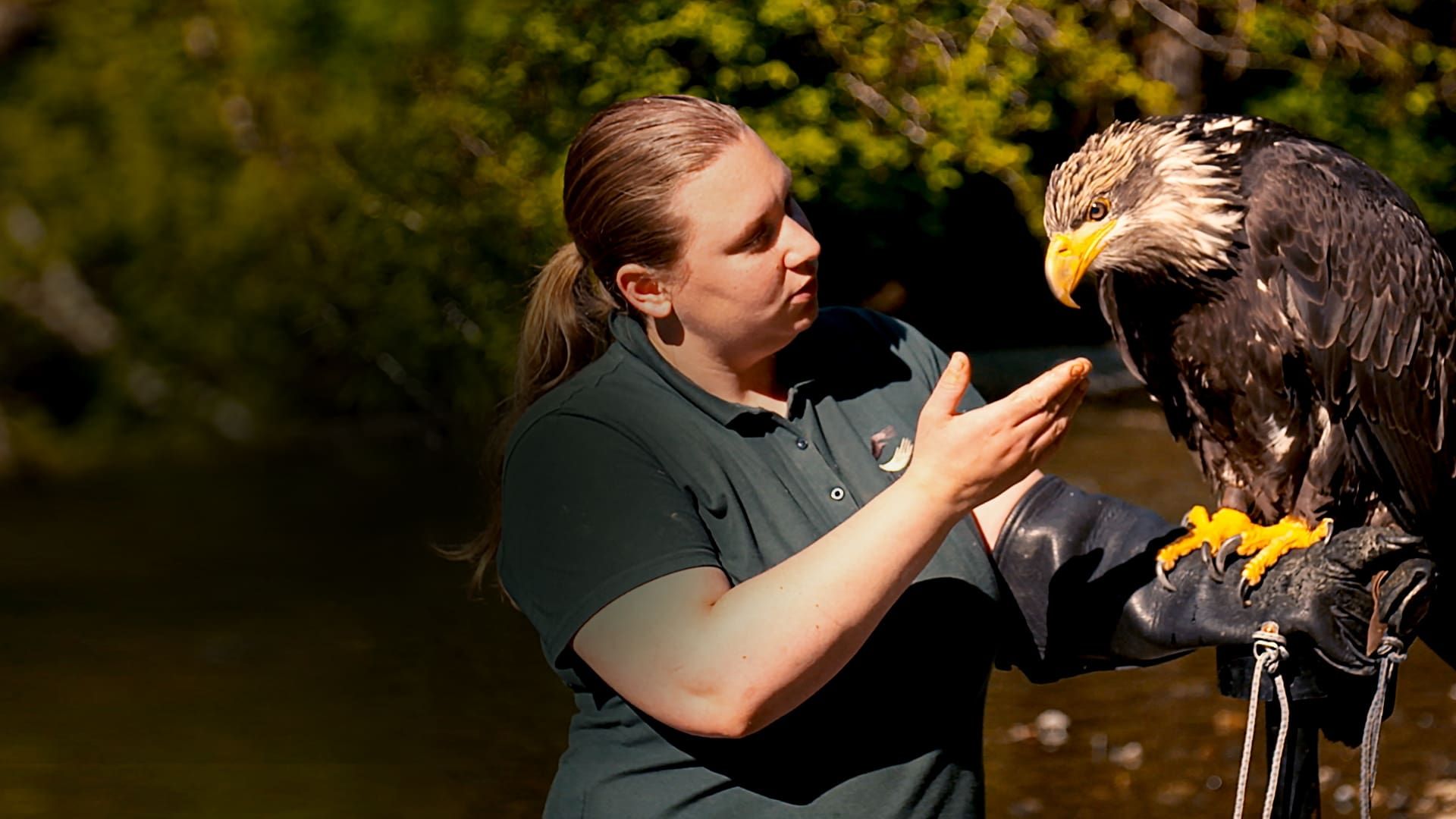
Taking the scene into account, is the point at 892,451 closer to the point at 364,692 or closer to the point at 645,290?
the point at 645,290

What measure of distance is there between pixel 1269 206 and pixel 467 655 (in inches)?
183

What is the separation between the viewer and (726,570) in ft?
6.18

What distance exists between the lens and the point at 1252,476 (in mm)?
3182

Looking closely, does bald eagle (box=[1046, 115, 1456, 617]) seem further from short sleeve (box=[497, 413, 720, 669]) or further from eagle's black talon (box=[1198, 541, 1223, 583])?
short sleeve (box=[497, 413, 720, 669])

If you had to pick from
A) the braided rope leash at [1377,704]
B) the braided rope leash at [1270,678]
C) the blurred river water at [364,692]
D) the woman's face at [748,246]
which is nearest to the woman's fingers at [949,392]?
the woman's face at [748,246]

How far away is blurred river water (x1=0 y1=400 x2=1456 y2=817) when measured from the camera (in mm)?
5258

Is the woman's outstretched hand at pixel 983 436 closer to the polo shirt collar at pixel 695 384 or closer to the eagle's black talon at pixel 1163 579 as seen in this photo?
the polo shirt collar at pixel 695 384

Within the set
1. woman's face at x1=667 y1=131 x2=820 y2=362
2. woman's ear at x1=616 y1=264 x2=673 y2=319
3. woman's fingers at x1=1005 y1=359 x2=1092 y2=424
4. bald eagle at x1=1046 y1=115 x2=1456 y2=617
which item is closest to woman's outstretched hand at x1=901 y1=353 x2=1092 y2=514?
woman's fingers at x1=1005 y1=359 x2=1092 y2=424

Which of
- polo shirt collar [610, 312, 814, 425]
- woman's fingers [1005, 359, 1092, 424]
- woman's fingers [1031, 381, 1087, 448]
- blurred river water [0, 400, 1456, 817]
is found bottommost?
blurred river water [0, 400, 1456, 817]

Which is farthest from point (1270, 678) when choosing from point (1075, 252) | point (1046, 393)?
point (1075, 252)

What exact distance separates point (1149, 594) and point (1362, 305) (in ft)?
3.51

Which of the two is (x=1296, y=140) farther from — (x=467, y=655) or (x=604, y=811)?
(x=467, y=655)

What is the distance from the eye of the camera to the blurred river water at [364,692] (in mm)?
5258

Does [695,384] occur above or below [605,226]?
below
